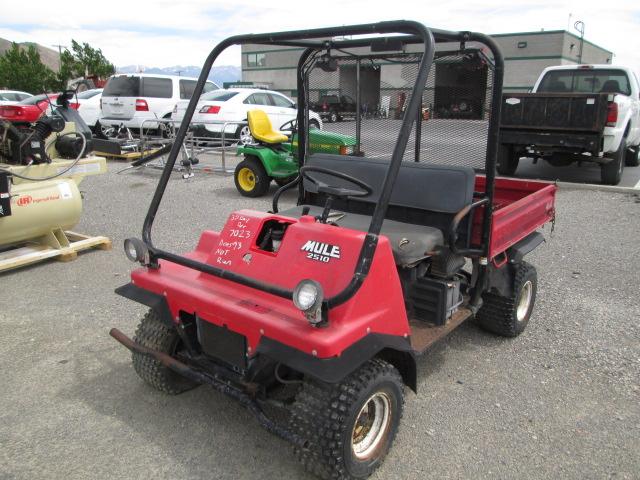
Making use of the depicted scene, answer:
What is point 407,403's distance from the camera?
3.05 m

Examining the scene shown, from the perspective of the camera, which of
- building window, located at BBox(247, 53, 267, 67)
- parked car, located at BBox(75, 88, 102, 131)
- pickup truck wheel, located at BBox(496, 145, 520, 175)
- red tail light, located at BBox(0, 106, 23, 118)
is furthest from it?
building window, located at BBox(247, 53, 267, 67)

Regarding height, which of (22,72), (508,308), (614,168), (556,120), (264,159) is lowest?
(508,308)

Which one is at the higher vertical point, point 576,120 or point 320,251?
point 576,120

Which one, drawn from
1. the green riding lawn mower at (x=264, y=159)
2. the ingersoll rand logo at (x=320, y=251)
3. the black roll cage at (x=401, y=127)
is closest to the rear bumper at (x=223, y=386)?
the black roll cage at (x=401, y=127)

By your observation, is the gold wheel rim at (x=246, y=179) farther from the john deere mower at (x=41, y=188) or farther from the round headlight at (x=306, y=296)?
the round headlight at (x=306, y=296)

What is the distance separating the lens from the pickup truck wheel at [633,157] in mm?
11408

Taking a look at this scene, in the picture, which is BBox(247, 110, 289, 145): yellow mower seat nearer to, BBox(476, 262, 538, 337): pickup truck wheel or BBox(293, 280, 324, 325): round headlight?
BBox(476, 262, 538, 337): pickup truck wheel

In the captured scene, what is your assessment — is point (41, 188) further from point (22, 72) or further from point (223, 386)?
point (22, 72)

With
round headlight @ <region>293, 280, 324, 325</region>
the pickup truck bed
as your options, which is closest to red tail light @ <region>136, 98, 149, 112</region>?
the pickup truck bed

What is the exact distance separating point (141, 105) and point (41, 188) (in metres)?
8.78

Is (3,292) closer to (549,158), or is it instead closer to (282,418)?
(282,418)

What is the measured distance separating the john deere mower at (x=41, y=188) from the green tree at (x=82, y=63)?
23744mm

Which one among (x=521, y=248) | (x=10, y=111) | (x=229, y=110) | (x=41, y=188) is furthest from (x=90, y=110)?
(x=521, y=248)

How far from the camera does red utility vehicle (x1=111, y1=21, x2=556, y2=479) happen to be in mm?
2213
